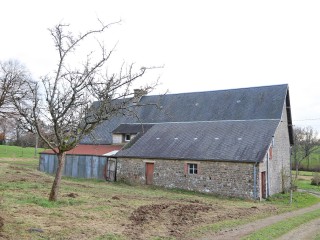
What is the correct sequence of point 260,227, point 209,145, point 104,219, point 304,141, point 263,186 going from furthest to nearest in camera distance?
point 304,141 < point 209,145 < point 263,186 < point 260,227 < point 104,219

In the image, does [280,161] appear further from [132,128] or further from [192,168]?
[132,128]

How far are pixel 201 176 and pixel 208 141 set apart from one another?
3.11 m

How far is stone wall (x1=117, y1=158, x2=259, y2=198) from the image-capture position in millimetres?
21688

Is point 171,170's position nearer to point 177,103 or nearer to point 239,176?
point 239,176

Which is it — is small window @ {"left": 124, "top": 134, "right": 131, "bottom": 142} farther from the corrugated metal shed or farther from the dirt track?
the dirt track

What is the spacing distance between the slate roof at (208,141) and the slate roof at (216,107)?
1.09 m

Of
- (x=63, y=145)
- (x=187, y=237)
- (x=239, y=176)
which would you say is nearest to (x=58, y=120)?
(x=63, y=145)

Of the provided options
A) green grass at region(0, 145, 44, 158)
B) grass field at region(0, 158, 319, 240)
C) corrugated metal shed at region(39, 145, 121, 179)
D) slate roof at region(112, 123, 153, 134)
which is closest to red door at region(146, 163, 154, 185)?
corrugated metal shed at region(39, 145, 121, 179)

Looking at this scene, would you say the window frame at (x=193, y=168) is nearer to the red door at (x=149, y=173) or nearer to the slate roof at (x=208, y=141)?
the slate roof at (x=208, y=141)

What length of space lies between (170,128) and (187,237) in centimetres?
2018

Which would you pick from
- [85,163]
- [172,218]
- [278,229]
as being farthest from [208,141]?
[278,229]

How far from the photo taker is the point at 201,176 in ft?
76.7

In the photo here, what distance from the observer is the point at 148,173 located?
2619cm

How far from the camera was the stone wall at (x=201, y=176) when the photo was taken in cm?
2169
